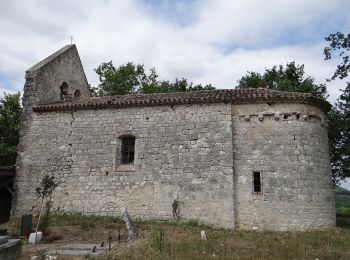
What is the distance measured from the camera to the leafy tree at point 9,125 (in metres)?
21.3

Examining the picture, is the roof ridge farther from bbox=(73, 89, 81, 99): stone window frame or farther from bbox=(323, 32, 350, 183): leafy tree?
bbox=(323, 32, 350, 183): leafy tree

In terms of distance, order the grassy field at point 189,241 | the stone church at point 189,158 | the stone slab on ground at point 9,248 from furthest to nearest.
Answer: the stone church at point 189,158, the grassy field at point 189,241, the stone slab on ground at point 9,248

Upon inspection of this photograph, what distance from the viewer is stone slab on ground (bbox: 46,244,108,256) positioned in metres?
8.91

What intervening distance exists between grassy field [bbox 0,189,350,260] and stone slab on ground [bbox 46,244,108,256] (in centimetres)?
38

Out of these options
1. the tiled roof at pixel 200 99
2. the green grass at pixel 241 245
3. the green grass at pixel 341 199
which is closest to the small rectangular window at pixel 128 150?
the tiled roof at pixel 200 99

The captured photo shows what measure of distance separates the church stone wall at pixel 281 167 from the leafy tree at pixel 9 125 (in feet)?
46.2

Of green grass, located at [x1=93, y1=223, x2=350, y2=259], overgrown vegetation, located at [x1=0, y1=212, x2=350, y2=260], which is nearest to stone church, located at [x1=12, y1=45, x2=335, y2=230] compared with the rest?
overgrown vegetation, located at [x1=0, y1=212, x2=350, y2=260]

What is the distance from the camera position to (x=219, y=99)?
13906mm

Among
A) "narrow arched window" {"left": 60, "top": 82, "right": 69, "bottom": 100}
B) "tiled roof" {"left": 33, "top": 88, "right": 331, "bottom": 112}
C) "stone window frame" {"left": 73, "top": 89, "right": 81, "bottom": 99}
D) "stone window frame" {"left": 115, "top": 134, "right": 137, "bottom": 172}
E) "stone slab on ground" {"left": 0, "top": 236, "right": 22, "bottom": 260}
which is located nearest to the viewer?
"stone slab on ground" {"left": 0, "top": 236, "right": 22, "bottom": 260}

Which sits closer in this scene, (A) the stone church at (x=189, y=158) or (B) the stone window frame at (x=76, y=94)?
(A) the stone church at (x=189, y=158)

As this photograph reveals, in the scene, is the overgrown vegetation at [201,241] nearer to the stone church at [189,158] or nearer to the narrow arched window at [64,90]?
the stone church at [189,158]

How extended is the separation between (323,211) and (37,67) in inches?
553

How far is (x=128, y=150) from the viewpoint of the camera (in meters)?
15.0

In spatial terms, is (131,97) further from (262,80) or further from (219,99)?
(262,80)
